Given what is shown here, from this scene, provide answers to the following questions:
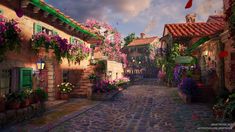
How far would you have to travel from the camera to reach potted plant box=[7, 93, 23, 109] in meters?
7.60

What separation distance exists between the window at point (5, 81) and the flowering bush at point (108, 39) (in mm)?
Answer: 21904

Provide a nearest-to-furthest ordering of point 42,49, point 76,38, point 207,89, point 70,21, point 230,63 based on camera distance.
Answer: point 230,63, point 42,49, point 207,89, point 70,21, point 76,38

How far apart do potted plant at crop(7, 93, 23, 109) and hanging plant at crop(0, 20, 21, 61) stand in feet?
4.60

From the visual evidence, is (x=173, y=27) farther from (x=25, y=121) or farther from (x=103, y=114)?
(x=25, y=121)

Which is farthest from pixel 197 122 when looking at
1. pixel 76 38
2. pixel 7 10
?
pixel 76 38

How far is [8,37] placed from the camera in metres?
7.75

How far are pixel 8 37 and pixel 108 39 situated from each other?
82.2 ft

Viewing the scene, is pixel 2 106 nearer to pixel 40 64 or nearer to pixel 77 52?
pixel 40 64

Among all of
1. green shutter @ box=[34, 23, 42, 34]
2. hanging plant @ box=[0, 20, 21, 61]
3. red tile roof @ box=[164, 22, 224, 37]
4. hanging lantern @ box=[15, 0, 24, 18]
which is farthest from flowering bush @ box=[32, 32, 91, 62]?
red tile roof @ box=[164, 22, 224, 37]

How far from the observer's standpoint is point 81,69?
1616 cm

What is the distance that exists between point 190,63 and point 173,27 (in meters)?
5.43

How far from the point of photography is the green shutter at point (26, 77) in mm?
9300

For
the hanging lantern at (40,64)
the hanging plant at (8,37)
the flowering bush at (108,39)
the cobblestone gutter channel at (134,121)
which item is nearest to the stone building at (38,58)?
the hanging lantern at (40,64)

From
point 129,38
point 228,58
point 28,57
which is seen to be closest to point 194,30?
point 228,58
